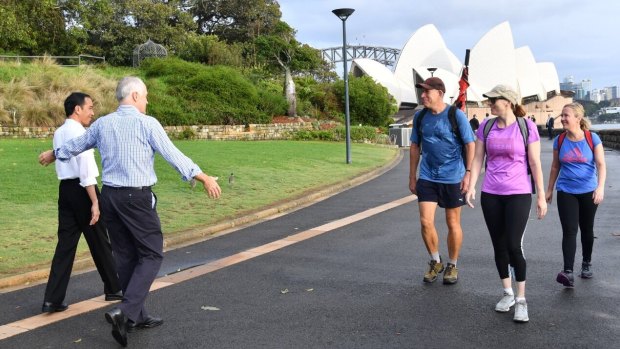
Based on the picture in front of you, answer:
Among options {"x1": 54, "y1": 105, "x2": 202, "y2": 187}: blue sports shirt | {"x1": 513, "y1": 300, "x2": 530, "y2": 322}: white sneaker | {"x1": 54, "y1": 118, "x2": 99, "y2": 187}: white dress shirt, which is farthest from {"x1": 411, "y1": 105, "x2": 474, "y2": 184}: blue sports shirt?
{"x1": 54, "y1": 118, "x2": 99, "y2": 187}: white dress shirt

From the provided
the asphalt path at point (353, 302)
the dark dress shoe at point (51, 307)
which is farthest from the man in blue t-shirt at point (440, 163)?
the dark dress shoe at point (51, 307)

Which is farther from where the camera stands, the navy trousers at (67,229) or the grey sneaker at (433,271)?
the grey sneaker at (433,271)

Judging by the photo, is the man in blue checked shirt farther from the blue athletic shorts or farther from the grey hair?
the blue athletic shorts

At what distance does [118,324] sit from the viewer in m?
4.27

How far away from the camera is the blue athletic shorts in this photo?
19.0 ft

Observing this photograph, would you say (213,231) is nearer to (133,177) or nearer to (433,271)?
(433,271)

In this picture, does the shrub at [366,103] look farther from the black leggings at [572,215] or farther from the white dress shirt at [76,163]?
the white dress shirt at [76,163]

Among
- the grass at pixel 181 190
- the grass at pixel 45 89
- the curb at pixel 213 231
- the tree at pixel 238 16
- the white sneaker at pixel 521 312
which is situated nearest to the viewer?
the white sneaker at pixel 521 312

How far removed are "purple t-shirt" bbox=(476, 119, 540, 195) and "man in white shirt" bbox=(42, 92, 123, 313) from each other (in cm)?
305

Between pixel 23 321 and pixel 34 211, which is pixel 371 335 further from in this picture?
pixel 34 211

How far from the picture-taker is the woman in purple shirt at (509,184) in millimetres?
4867

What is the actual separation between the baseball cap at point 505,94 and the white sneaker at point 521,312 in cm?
148

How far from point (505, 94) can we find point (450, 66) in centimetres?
7860

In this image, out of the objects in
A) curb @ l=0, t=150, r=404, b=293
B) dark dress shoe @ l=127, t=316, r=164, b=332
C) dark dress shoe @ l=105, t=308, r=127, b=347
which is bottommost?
curb @ l=0, t=150, r=404, b=293
